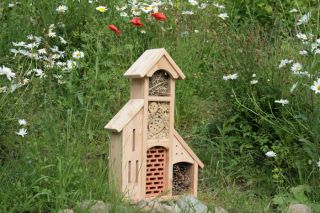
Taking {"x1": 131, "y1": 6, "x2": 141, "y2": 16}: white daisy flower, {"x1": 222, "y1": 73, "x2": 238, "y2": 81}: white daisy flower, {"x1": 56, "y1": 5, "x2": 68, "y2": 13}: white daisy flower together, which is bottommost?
{"x1": 222, "y1": 73, "x2": 238, "y2": 81}: white daisy flower

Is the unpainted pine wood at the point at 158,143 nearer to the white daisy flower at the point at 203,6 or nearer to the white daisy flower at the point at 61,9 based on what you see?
the white daisy flower at the point at 61,9

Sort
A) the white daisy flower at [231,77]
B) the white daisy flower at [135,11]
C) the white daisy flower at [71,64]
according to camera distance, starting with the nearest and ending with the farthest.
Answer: the white daisy flower at [231,77] < the white daisy flower at [71,64] < the white daisy flower at [135,11]

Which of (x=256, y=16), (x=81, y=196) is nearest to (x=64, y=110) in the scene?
(x=81, y=196)

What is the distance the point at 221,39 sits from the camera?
260 inches

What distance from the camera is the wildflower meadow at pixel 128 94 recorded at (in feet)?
13.1

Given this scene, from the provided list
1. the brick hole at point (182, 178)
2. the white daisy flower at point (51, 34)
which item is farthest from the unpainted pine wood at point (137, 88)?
the white daisy flower at point (51, 34)

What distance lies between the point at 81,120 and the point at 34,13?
1593mm

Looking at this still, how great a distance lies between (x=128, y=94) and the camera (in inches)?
219

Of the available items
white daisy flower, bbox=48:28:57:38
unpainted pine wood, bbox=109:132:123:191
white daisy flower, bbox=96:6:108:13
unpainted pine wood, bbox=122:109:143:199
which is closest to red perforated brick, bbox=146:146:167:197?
unpainted pine wood, bbox=122:109:143:199

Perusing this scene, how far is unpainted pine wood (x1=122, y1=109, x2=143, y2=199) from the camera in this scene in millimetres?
4070

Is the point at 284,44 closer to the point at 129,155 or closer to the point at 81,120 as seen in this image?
the point at 81,120

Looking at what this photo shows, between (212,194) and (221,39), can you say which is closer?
(212,194)

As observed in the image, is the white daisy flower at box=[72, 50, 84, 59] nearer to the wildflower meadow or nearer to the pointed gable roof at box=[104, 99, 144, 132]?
the wildflower meadow

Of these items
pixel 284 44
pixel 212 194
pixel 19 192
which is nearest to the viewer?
pixel 19 192
